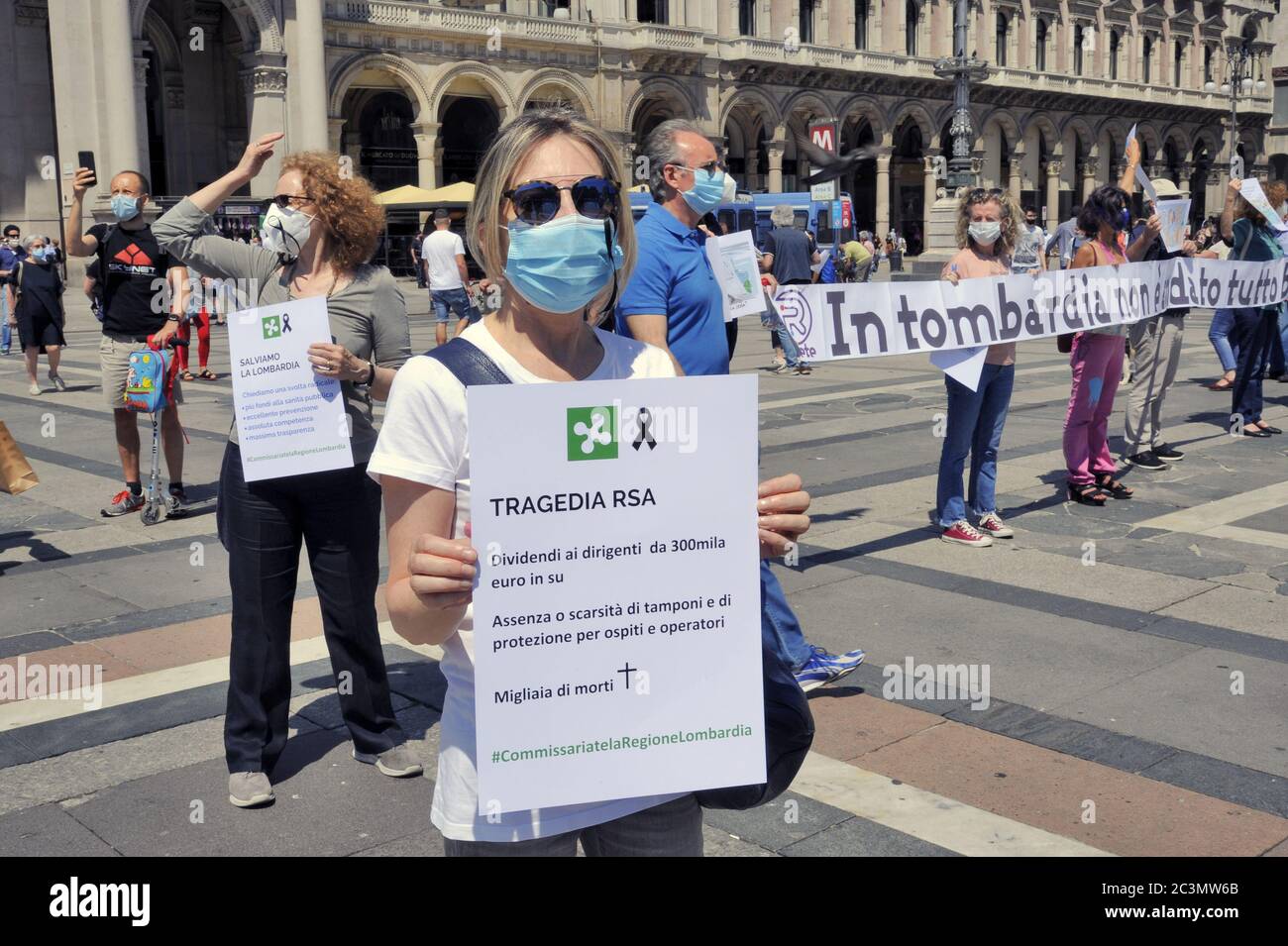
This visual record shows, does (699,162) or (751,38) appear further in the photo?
(751,38)

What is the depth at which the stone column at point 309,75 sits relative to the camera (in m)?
34.4

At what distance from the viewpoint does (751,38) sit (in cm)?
4628

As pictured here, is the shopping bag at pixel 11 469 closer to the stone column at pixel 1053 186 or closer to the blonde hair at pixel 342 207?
the blonde hair at pixel 342 207

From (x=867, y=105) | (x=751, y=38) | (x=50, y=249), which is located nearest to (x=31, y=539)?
(x=50, y=249)

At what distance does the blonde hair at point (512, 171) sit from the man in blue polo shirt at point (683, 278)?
1956mm

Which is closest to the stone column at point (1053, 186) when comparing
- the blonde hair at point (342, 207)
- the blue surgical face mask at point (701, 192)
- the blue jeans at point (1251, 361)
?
the blue jeans at point (1251, 361)

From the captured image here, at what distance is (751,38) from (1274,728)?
45035mm

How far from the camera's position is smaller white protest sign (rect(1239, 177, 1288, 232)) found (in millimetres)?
10312

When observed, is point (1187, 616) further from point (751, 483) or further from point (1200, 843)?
point (751, 483)

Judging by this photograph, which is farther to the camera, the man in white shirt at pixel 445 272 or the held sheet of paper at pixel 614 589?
the man in white shirt at pixel 445 272

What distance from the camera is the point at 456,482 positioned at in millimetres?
2109

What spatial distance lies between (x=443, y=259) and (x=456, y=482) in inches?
586
